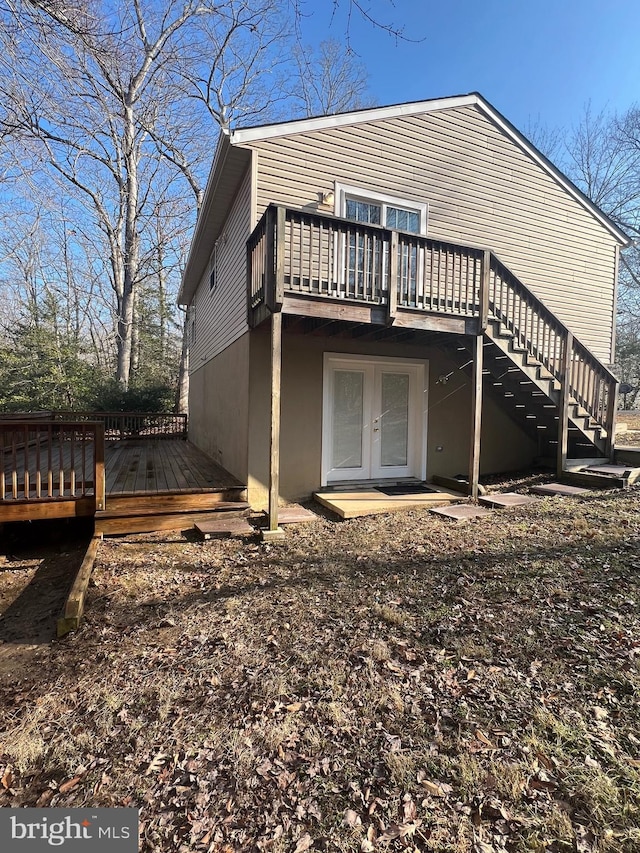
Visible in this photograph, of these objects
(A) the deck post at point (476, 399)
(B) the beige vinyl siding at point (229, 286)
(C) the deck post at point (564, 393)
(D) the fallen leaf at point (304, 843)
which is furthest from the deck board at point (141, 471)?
(C) the deck post at point (564, 393)

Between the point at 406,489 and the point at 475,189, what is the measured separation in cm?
611

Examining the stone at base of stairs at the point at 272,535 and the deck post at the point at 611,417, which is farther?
the deck post at the point at 611,417

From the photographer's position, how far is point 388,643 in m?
3.03

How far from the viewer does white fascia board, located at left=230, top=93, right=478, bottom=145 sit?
6.22 metres

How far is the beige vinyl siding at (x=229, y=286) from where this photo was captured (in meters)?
6.93

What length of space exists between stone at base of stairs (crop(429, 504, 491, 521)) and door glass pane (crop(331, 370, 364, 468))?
1821 mm

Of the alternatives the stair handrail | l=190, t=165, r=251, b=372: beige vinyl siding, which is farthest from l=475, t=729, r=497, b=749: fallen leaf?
the stair handrail

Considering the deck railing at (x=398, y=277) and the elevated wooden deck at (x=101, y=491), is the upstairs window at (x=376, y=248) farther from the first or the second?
the elevated wooden deck at (x=101, y=491)

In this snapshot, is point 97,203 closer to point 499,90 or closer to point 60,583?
point 499,90

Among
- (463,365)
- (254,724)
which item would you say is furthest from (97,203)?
(254,724)

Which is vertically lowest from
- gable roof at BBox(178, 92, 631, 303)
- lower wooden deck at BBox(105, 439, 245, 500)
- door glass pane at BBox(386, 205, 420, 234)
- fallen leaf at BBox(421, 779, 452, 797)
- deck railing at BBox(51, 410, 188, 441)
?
fallen leaf at BBox(421, 779, 452, 797)

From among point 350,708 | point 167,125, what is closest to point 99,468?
point 350,708

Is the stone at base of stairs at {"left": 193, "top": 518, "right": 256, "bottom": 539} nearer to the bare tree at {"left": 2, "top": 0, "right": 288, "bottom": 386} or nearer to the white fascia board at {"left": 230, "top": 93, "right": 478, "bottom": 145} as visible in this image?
the white fascia board at {"left": 230, "top": 93, "right": 478, "bottom": 145}

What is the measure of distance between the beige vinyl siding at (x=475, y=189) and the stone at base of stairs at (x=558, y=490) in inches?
169
